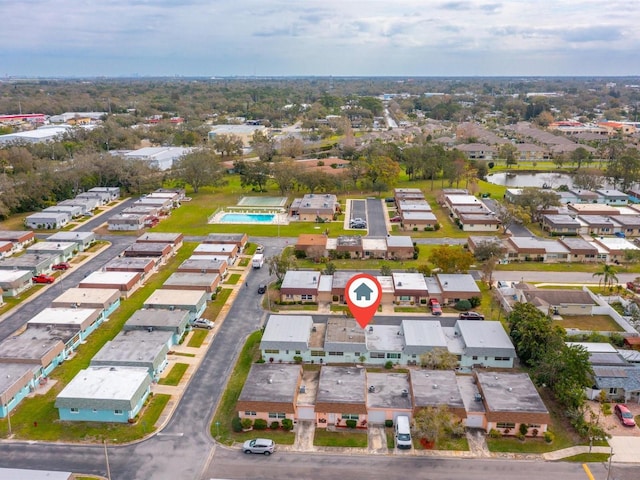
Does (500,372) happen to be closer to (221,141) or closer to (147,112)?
(221,141)

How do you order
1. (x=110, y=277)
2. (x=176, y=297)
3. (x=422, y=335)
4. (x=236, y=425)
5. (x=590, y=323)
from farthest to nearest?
(x=110, y=277) < (x=176, y=297) < (x=590, y=323) < (x=422, y=335) < (x=236, y=425)

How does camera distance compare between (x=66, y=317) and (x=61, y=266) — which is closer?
(x=66, y=317)

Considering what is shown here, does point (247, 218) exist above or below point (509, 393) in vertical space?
below

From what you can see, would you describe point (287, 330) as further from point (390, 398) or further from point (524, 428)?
point (524, 428)

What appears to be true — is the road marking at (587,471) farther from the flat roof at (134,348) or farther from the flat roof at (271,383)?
the flat roof at (134,348)

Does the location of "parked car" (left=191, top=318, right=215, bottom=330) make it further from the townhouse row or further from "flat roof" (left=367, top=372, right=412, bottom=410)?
"flat roof" (left=367, top=372, right=412, bottom=410)

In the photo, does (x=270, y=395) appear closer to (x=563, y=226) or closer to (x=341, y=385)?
(x=341, y=385)

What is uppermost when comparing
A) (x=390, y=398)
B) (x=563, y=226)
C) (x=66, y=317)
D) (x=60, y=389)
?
(x=563, y=226)

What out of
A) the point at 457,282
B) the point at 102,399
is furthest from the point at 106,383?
the point at 457,282

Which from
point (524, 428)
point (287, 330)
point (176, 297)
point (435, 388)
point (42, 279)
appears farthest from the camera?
point (42, 279)
